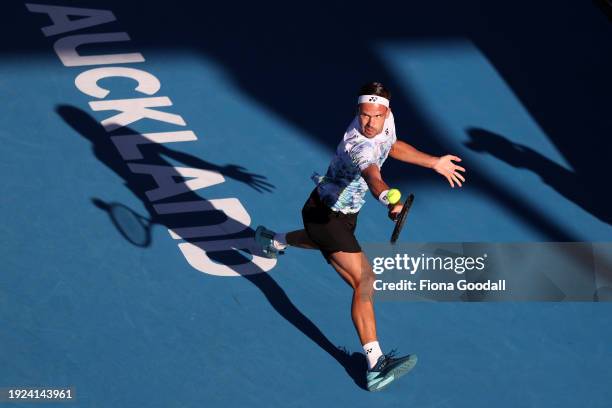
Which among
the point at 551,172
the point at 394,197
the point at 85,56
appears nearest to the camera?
the point at 394,197

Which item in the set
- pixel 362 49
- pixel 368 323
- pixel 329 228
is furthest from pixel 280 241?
pixel 362 49

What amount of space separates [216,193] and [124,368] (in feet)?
7.42

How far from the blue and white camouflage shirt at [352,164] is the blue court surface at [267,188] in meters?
1.17

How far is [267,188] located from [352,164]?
2.36 m

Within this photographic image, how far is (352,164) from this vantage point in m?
8.42

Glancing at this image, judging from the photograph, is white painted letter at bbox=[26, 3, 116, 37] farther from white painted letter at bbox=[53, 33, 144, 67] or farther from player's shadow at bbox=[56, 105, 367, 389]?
player's shadow at bbox=[56, 105, 367, 389]

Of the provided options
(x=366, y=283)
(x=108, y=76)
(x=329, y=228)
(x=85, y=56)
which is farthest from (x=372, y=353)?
(x=85, y=56)

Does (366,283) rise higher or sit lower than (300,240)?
higher

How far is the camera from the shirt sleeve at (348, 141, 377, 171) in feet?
27.1

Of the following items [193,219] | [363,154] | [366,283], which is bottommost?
[193,219]

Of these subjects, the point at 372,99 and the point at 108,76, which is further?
the point at 108,76

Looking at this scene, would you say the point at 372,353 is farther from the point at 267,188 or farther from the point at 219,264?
the point at 267,188

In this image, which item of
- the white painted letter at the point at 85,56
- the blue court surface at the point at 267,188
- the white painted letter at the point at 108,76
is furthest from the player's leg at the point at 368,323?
the white painted letter at the point at 85,56

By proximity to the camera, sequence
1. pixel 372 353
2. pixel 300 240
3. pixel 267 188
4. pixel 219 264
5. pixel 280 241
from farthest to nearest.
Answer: pixel 267 188, pixel 219 264, pixel 280 241, pixel 300 240, pixel 372 353
